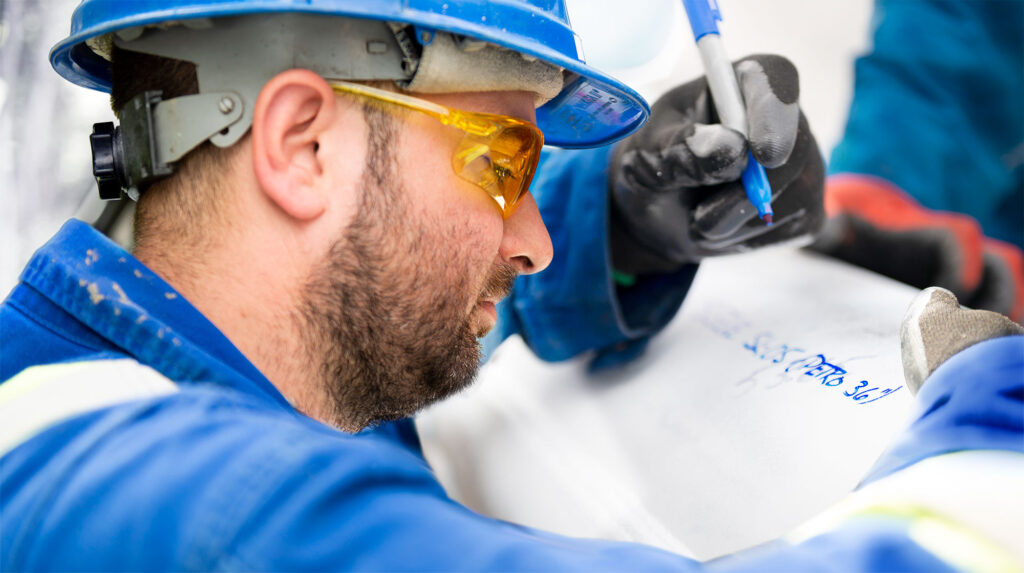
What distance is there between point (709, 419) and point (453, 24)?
0.50m

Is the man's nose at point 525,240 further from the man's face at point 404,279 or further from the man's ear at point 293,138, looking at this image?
the man's ear at point 293,138

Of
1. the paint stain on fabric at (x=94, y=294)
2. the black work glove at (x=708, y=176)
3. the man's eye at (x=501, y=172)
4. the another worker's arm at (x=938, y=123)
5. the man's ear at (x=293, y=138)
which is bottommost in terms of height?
the another worker's arm at (x=938, y=123)

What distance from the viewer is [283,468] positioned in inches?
18.7

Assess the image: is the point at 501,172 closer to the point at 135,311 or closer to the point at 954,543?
the point at 135,311

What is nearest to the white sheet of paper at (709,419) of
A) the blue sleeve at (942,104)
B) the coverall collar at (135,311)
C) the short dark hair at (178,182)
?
the coverall collar at (135,311)

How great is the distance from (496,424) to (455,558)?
2.22 feet

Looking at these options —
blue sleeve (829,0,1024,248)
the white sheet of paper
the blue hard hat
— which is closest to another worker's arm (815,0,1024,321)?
blue sleeve (829,0,1024,248)

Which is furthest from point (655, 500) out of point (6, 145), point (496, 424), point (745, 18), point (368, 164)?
point (745, 18)

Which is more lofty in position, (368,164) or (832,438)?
(368,164)

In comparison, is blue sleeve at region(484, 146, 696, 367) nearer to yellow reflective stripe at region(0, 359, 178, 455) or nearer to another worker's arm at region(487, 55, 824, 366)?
another worker's arm at region(487, 55, 824, 366)

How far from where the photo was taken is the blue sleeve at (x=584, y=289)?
1104 mm

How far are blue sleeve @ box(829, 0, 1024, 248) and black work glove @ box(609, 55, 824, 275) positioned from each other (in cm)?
83

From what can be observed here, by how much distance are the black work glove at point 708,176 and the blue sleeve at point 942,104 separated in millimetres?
828

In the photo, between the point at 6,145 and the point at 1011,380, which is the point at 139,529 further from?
the point at 6,145
